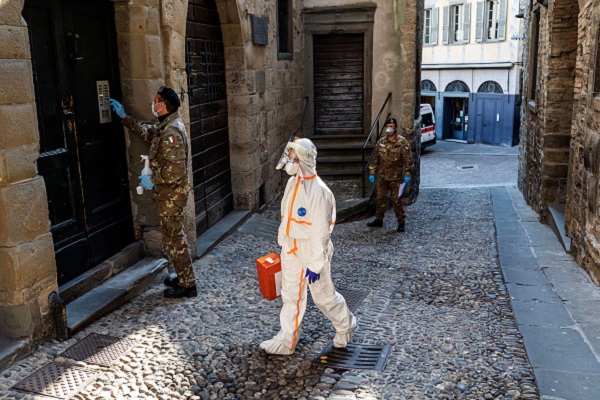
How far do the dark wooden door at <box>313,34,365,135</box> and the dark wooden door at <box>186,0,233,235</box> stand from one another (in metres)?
4.57

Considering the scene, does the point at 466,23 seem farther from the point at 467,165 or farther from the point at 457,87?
the point at 467,165

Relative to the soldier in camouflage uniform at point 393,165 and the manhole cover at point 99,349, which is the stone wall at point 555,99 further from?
the manhole cover at point 99,349

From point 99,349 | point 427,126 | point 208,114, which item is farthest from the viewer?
point 427,126

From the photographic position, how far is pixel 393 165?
28.2 ft

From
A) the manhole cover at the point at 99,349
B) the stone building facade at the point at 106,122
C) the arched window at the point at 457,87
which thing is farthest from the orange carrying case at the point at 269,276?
the arched window at the point at 457,87

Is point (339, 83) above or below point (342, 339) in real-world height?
above

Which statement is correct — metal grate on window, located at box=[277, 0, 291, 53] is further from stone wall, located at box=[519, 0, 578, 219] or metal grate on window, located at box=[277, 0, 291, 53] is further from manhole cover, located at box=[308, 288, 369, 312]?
manhole cover, located at box=[308, 288, 369, 312]

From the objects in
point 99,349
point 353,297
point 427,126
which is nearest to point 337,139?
point 353,297

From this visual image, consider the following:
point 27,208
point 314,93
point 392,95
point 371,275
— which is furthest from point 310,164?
point 314,93

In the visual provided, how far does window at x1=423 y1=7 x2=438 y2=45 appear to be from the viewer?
1131 inches

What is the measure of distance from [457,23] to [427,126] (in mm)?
7243

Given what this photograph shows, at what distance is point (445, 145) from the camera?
2675 centimetres

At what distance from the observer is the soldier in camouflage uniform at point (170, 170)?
5.17 meters

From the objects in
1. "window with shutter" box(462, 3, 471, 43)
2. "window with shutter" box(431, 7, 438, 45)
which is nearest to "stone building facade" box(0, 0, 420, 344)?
"window with shutter" box(462, 3, 471, 43)
